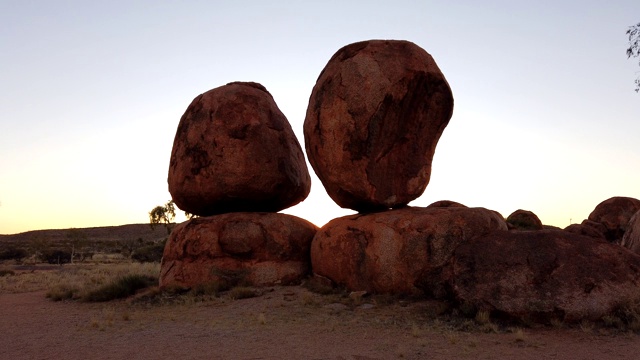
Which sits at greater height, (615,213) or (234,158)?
(234,158)

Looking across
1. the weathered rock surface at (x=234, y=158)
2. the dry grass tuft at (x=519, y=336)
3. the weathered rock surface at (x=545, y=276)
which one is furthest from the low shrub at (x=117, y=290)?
the dry grass tuft at (x=519, y=336)

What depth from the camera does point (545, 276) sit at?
820cm

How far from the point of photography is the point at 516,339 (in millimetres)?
7332

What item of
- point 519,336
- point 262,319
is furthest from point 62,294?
point 519,336

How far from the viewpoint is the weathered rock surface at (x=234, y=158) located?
12.7 metres

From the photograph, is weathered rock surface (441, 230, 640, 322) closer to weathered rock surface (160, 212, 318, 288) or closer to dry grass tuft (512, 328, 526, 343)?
dry grass tuft (512, 328, 526, 343)

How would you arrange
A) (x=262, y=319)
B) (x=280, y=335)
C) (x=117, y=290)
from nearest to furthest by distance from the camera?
1. (x=280, y=335)
2. (x=262, y=319)
3. (x=117, y=290)

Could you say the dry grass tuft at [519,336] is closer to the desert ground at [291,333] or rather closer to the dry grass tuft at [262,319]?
the desert ground at [291,333]

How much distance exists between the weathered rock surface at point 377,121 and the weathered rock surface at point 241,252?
1.81m

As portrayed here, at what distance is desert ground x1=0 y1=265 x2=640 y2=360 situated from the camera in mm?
7016

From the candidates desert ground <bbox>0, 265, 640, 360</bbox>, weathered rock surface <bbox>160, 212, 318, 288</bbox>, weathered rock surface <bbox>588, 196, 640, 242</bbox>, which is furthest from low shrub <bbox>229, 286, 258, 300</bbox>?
weathered rock surface <bbox>588, 196, 640, 242</bbox>

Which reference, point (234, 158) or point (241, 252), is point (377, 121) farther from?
point (241, 252)

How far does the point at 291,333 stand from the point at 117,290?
6454 millimetres

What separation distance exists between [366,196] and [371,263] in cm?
130
